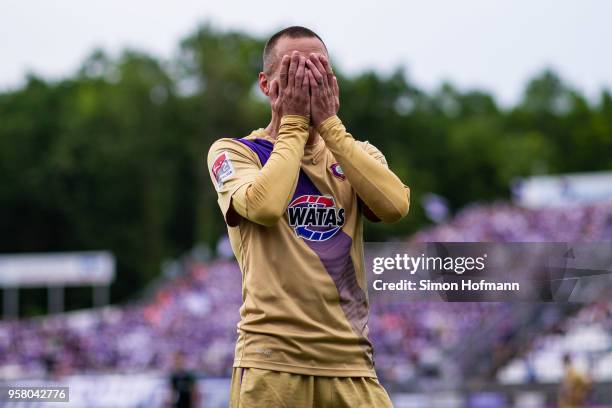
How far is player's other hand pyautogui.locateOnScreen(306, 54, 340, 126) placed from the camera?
3.41 metres

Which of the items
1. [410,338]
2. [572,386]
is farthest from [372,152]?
[410,338]

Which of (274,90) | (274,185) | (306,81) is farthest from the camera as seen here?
(274,90)

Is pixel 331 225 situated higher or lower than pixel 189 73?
lower

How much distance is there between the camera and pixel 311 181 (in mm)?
3516

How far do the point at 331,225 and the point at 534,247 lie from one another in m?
1.30

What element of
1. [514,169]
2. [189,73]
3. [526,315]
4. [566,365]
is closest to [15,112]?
[189,73]

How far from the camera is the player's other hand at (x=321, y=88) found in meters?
3.41

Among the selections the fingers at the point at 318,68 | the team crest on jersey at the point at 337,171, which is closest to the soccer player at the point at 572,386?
the team crest on jersey at the point at 337,171

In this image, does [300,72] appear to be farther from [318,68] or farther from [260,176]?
[260,176]

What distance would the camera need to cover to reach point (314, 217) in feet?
11.4

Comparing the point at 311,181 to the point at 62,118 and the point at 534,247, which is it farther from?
the point at 62,118

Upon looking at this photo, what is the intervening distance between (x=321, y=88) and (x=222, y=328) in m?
26.1

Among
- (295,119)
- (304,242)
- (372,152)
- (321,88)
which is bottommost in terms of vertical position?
(304,242)

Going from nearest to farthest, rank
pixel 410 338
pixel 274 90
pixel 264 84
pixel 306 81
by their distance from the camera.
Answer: pixel 306 81 < pixel 274 90 < pixel 264 84 < pixel 410 338
